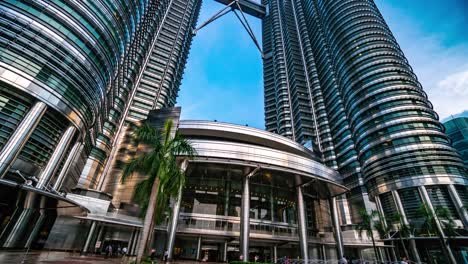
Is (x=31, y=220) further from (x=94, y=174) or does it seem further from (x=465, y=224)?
(x=465, y=224)

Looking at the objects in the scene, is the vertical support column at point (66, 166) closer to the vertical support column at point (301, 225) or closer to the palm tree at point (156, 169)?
the palm tree at point (156, 169)

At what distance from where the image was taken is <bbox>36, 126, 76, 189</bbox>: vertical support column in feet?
70.5

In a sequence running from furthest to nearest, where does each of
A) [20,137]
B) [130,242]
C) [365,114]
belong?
[365,114] → [130,242] → [20,137]

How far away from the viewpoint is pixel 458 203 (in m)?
37.6

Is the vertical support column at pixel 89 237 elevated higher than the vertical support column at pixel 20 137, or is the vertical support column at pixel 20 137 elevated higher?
the vertical support column at pixel 20 137

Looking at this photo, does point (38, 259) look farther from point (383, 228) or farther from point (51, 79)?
point (383, 228)

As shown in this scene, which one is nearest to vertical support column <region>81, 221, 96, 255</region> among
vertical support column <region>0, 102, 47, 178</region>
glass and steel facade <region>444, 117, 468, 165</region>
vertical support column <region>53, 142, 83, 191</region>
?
vertical support column <region>53, 142, 83, 191</region>

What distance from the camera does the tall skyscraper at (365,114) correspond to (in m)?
41.8

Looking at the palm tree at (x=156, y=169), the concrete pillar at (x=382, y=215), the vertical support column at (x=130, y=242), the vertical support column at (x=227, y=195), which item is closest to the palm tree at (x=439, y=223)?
the concrete pillar at (x=382, y=215)

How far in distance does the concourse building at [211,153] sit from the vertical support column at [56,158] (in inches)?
4.2

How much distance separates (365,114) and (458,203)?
2387 cm

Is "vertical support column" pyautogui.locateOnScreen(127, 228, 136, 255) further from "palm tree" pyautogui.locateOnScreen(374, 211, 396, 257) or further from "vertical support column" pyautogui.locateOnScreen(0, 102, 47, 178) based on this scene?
"palm tree" pyautogui.locateOnScreen(374, 211, 396, 257)

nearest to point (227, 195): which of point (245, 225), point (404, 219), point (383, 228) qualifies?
point (245, 225)

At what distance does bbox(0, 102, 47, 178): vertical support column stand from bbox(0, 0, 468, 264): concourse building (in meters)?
0.11
